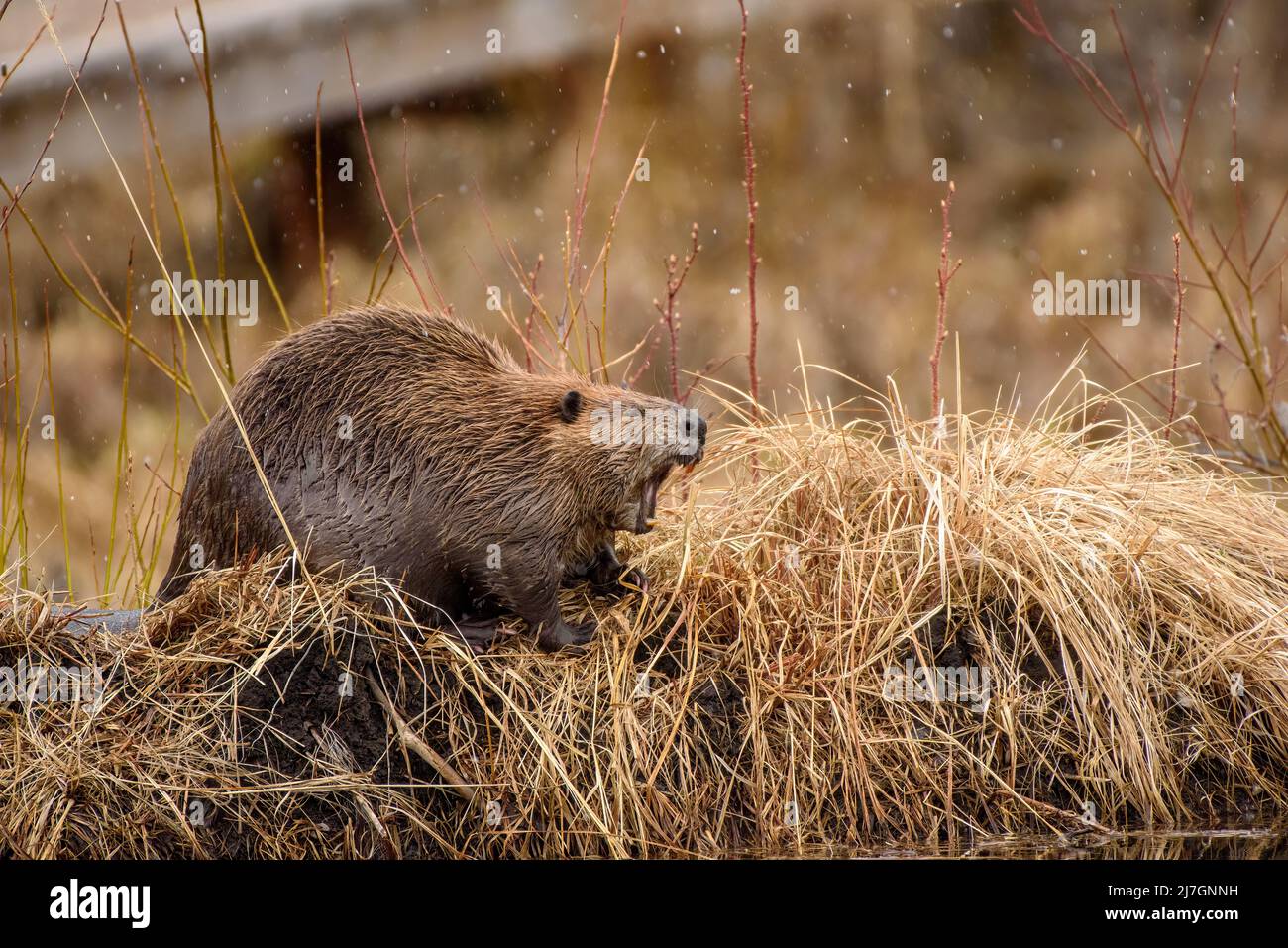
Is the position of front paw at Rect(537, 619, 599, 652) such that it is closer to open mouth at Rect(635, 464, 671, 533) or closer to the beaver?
the beaver

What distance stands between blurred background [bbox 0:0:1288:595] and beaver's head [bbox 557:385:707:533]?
558 centimetres

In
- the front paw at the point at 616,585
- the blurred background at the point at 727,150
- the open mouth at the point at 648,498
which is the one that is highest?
the blurred background at the point at 727,150

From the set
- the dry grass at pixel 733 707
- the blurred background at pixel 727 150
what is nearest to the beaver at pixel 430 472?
the dry grass at pixel 733 707

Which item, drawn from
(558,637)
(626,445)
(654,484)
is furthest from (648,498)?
(558,637)

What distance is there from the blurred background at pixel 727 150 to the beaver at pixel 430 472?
18.1 feet

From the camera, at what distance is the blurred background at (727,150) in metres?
8.89

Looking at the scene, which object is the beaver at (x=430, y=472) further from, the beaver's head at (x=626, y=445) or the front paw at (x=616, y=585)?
the front paw at (x=616, y=585)

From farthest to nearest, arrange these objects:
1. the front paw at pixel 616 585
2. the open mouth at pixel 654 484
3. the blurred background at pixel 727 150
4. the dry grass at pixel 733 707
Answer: the blurred background at pixel 727 150, the front paw at pixel 616 585, the open mouth at pixel 654 484, the dry grass at pixel 733 707

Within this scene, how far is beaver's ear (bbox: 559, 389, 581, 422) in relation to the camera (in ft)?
10.8

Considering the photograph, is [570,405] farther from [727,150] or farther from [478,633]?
[727,150]

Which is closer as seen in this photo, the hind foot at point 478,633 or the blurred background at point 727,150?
the hind foot at point 478,633

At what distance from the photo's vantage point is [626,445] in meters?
3.24

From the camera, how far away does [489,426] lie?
3361 mm
